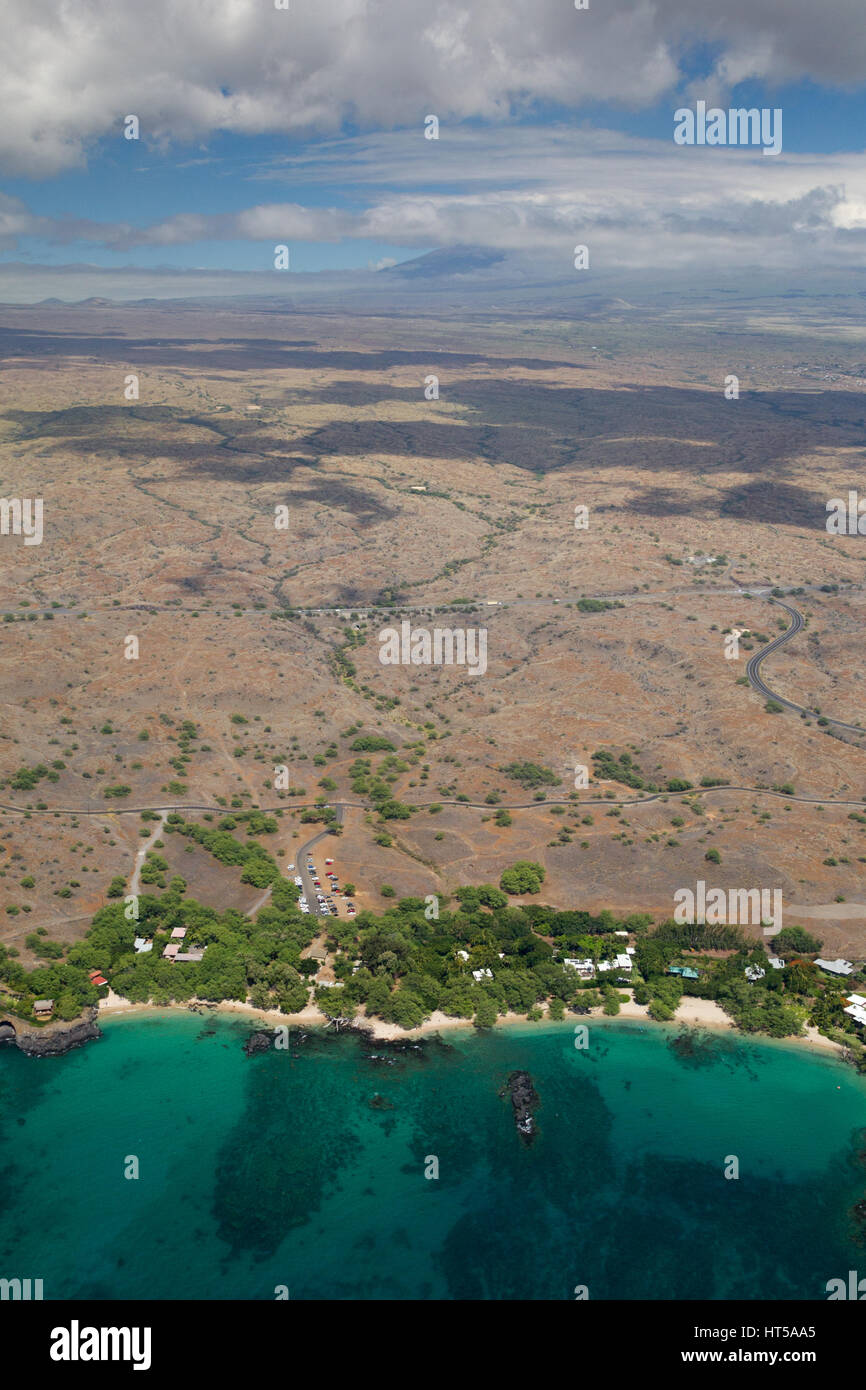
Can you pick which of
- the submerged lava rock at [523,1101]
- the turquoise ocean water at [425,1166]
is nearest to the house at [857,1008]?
the turquoise ocean water at [425,1166]

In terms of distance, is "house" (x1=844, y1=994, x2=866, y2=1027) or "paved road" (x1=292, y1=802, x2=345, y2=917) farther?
"paved road" (x1=292, y1=802, x2=345, y2=917)

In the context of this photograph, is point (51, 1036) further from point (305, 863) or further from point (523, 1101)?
point (523, 1101)

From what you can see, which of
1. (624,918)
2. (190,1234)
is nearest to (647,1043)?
(624,918)

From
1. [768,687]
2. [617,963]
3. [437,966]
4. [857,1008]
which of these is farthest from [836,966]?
[768,687]

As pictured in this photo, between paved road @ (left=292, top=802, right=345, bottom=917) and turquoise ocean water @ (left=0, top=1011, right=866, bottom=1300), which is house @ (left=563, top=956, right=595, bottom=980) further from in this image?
paved road @ (left=292, top=802, right=345, bottom=917)

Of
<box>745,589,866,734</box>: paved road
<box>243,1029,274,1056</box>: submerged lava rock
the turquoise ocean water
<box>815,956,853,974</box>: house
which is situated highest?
<box>745,589,866,734</box>: paved road

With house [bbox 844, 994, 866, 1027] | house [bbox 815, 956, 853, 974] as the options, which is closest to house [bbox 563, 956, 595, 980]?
house [bbox 815, 956, 853, 974]
